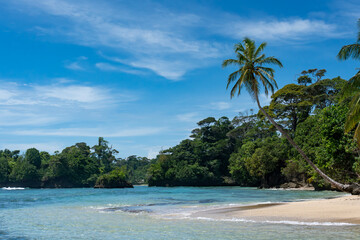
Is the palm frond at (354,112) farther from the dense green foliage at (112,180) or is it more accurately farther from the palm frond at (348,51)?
the dense green foliage at (112,180)

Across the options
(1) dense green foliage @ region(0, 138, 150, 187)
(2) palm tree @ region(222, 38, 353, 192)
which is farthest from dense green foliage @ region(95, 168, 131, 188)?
(2) palm tree @ region(222, 38, 353, 192)

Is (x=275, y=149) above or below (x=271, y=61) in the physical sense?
below

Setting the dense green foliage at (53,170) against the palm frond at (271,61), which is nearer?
the palm frond at (271,61)

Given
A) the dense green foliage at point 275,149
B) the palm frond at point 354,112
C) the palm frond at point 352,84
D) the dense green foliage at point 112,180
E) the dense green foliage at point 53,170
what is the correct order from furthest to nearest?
the dense green foliage at point 53,170, the dense green foliage at point 112,180, the dense green foliage at point 275,149, the palm frond at point 352,84, the palm frond at point 354,112

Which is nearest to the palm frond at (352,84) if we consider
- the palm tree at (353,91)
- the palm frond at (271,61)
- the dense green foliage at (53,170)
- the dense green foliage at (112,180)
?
the palm tree at (353,91)

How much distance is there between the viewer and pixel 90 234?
13.4 m

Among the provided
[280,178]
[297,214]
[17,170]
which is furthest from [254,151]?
[17,170]

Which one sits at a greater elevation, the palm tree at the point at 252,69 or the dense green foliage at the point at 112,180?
the palm tree at the point at 252,69

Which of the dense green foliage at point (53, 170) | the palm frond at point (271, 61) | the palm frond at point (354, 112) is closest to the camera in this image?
the palm frond at point (354, 112)

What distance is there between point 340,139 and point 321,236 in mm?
17729

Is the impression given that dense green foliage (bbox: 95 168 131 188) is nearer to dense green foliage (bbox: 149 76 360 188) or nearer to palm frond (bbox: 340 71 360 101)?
dense green foliage (bbox: 149 76 360 188)

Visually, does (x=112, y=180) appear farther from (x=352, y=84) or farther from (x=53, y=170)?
(x=352, y=84)

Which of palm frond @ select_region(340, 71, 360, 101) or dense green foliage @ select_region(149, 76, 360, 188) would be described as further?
dense green foliage @ select_region(149, 76, 360, 188)

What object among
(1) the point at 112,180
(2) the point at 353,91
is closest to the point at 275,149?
(2) the point at 353,91
